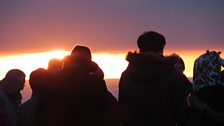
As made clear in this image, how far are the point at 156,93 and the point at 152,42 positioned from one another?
0.82 meters

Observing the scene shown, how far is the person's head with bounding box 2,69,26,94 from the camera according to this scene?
33.1 ft

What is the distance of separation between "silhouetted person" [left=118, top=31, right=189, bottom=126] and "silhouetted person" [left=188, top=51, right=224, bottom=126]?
0.38 meters

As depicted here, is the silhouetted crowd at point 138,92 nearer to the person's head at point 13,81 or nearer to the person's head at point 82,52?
the person's head at point 82,52

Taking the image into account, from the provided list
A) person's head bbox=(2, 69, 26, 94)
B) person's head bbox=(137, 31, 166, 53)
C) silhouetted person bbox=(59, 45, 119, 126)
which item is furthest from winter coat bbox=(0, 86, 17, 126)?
person's head bbox=(137, 31, 166, 53)

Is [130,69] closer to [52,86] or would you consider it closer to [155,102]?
[155,102]

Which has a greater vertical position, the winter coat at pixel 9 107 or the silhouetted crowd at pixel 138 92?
the silhouetted crowd at pixel 138 92

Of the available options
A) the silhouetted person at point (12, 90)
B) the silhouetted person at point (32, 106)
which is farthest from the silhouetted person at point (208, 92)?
the silhouetted person at point (12, 90)

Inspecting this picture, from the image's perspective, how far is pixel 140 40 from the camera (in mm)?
8102

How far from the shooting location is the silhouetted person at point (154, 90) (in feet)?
25.4

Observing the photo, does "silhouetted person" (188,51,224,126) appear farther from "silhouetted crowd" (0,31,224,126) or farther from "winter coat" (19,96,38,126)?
"winter coat" (19,96,38,126)

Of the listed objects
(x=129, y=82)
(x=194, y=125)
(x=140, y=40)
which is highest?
(x=140, y=40)

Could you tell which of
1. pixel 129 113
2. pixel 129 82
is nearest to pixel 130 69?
pixel 129 82

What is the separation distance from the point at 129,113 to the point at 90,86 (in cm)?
95

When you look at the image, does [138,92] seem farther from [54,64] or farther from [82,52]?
[54,64]
